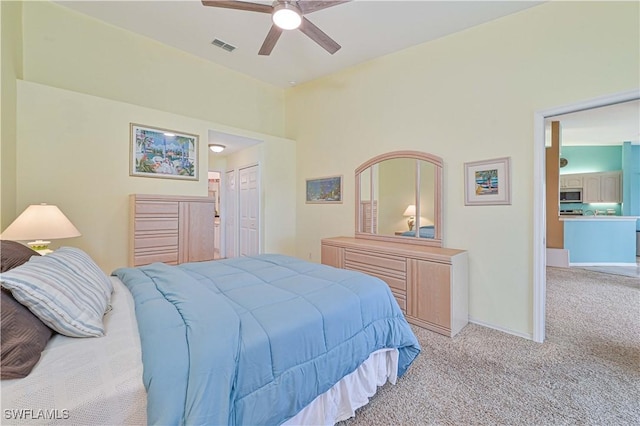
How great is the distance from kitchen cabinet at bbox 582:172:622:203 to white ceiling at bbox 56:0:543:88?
723cm

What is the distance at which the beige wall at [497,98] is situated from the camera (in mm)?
2336

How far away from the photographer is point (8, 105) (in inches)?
95.7

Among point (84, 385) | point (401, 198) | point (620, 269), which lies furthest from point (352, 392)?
point (620, 269)

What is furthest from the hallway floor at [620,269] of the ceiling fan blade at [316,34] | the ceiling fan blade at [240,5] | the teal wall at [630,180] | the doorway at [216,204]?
the doorway at [216,204]

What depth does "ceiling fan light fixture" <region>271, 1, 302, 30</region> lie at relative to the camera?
2202 millimetres

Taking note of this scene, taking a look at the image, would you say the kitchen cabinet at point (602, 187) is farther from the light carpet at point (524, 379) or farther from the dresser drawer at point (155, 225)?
the dresser drawer at point (155, 225)

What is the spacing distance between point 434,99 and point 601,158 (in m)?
7.45

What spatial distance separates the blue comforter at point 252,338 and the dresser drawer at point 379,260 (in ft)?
3.72

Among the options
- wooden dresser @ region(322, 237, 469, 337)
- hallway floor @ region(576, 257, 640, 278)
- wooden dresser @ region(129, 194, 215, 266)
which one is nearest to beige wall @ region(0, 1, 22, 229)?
wooden dresser @ region(129, 194, 215, 266)

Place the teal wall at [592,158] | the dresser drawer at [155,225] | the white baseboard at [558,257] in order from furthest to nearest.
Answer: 1. the teal wall at [592,158]
2. the white baseboard at [558,257]
3. the dresser drawer at [155,225]

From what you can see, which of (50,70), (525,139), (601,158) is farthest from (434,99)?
(601,158)

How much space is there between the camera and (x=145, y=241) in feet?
10.5

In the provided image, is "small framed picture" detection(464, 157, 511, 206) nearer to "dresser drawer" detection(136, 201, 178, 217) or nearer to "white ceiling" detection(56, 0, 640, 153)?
"white ceiling" detection(56, 0, 640, 153)

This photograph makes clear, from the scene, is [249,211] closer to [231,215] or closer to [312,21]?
[231,215]
